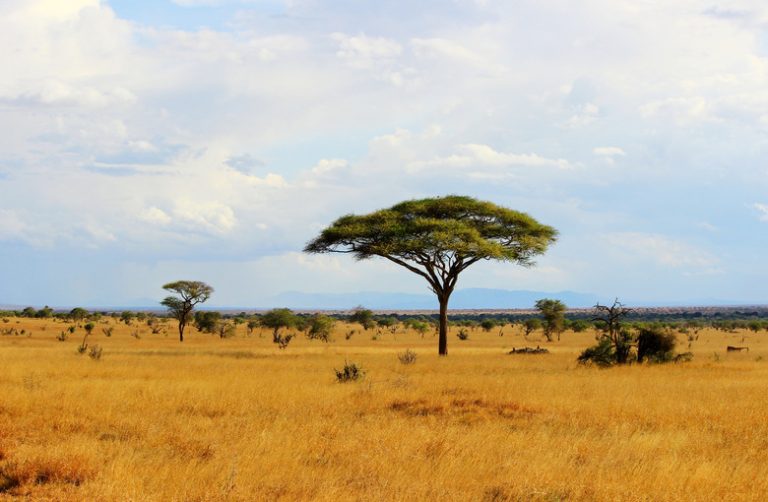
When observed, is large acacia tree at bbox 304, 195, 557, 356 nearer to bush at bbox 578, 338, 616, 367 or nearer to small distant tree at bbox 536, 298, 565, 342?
bush at bbox 578, 338, 616, 367

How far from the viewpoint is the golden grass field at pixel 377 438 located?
8.95m

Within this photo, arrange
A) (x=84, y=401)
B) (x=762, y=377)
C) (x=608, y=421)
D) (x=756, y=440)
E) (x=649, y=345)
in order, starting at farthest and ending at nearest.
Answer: (x=649, y=345)
(x=762, y=377)
(x=84, y=401)
(x=608, y=421)
(x=756, y=440)

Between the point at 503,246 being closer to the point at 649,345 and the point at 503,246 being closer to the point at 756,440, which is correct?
the point at 649,345

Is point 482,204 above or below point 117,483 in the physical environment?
above

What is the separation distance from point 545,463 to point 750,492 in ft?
8.96

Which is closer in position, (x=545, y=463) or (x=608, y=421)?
(x=545, y=463)

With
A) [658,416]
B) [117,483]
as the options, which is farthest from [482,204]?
[117,483]

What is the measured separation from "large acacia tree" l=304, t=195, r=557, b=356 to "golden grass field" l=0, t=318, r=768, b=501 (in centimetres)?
1599

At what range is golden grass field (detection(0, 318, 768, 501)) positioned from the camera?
8.95 metres

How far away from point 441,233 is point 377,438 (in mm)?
26137

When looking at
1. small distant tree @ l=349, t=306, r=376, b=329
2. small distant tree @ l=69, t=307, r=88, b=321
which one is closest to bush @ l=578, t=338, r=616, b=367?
small distant tree @ l=349, t=306, r=376, b=329

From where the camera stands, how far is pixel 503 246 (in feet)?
137

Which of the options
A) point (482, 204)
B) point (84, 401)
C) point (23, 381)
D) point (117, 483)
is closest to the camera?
point (117, 483)

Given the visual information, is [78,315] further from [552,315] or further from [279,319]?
[552,315]
